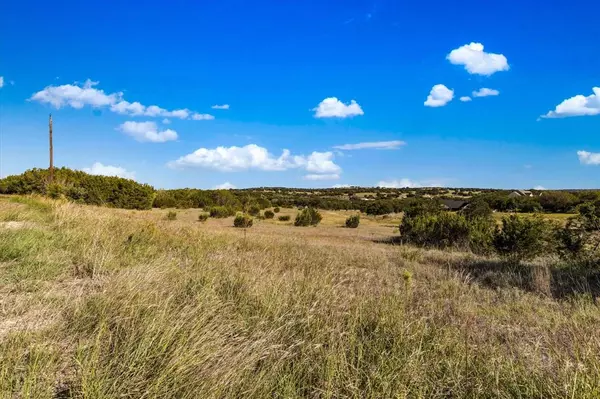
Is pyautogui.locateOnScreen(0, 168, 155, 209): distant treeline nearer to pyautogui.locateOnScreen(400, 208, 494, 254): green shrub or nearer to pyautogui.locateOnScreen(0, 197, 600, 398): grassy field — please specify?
pyautogui.locateOnScreen(400, 208, 494, 254): green shrub

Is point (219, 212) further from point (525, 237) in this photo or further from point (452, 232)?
point (525, 237)

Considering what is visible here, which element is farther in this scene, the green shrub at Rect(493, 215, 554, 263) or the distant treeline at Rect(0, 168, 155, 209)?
the distant treeline at Rect(0, 168, 155, 209)

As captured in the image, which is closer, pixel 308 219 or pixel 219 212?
pixel 308 219

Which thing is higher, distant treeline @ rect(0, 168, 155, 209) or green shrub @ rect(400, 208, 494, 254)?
distant treeline @ rect(0, 168, 155, 209)

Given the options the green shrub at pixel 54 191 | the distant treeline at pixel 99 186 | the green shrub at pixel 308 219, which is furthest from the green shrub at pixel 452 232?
the distant treeline at pixel 99 186

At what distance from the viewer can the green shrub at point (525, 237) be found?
61.7ft

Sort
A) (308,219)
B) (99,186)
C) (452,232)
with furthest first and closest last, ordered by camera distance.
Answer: (308,219) < (99,186) < (452,232)

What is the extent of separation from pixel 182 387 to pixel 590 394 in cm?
280

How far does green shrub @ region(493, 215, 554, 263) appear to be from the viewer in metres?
18.8

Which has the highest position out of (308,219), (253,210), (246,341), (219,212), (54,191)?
(54,191)

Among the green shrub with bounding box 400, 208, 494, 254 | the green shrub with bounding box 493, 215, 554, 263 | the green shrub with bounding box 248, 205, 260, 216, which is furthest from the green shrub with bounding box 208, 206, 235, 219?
the green shrub with bounding box 493, 215, 554, 263

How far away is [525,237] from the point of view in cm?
1966

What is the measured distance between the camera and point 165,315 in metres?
3.60

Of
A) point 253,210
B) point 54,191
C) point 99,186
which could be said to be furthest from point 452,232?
point 99,186
